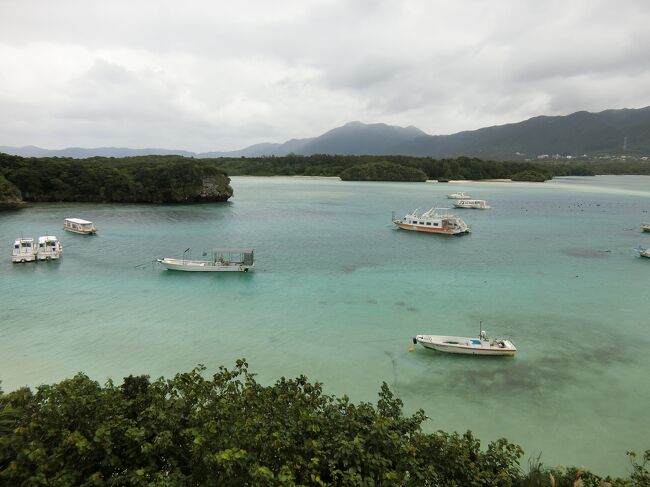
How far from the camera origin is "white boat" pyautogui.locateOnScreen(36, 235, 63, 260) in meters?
35.9


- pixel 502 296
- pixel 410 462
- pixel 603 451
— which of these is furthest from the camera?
pixel 502 296

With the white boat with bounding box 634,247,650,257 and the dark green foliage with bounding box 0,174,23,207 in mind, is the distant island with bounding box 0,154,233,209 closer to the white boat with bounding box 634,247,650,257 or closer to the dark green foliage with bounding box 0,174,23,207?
the dark green foliage with bounding box 0,174,23,207

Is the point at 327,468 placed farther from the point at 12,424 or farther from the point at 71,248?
the point at 71,248

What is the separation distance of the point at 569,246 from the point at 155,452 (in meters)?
49.0

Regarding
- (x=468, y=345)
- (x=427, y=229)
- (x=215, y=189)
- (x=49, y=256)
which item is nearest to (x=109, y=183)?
(x=215, y=189)

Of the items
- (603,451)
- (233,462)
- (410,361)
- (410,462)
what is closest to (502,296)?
(410,361)

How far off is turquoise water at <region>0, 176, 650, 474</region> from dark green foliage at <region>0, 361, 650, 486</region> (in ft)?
19.4

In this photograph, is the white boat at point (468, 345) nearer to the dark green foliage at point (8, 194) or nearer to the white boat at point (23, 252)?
the white boat at point (23, 252)

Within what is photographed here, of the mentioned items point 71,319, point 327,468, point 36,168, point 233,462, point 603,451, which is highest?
point 36,168

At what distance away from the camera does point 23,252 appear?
35250mm

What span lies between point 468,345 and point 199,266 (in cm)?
2210

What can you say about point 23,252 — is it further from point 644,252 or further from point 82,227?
point 644,252

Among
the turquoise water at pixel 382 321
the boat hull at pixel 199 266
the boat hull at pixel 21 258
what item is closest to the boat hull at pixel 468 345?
the turquoise water at pixel 382 321

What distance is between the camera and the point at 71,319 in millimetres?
23453
